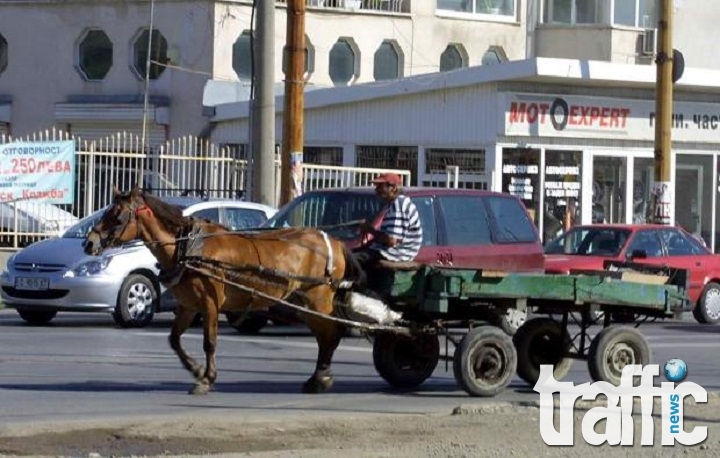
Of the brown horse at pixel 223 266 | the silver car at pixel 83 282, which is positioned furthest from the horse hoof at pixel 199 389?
the silver car at pixel 83 282

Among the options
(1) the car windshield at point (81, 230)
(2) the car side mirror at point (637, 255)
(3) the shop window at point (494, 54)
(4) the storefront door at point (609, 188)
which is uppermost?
(3) the shop window at point (494, 54)

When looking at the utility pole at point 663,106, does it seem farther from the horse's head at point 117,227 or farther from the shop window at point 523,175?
the horse's head at point 117,227

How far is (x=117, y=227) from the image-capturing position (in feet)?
47.2

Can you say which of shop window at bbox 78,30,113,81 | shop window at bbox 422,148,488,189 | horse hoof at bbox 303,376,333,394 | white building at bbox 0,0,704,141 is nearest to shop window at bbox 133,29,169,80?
white building at bbox 0,0,704,141

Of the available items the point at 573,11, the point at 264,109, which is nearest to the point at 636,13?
the point at 573,11

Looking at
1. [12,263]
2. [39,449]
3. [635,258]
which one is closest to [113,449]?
[39,449]

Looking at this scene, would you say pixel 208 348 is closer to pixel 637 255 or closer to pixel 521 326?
pixel 521 326

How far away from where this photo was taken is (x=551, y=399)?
1365 cm

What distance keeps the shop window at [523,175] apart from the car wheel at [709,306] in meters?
8.35

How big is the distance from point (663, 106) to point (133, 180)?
10.3m

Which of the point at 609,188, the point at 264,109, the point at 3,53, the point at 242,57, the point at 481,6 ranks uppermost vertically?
the point at 481,6

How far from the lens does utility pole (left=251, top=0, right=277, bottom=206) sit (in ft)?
85.7

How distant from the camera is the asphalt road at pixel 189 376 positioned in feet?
44.9

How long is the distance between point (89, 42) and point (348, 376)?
1035 inches
